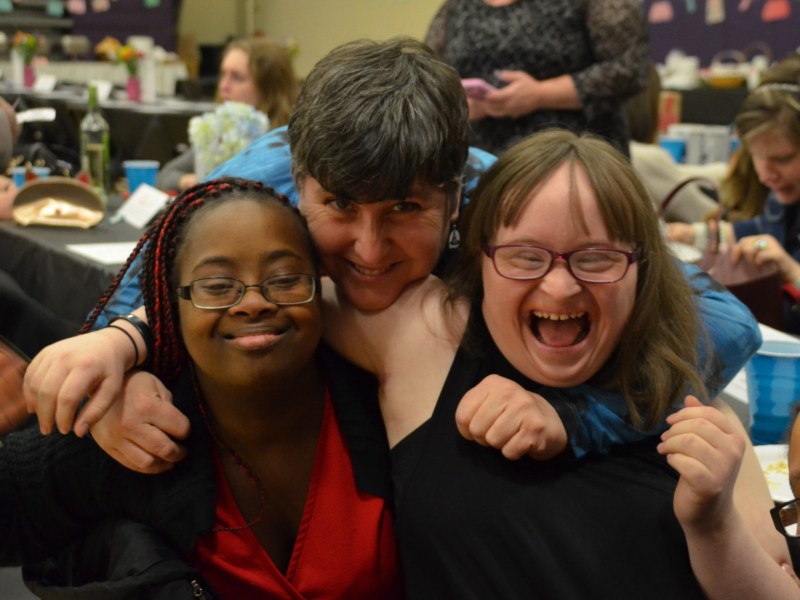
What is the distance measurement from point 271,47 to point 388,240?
3487 millimetres

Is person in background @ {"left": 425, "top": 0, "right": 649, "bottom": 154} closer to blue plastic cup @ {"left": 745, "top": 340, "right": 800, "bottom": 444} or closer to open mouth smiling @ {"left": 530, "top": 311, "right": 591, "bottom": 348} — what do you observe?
blue plastic cup @ {"left": 745, "top": 340, "right": 800, "bottom": 444}

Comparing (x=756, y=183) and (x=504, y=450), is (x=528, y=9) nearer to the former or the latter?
(x=756, y=183)

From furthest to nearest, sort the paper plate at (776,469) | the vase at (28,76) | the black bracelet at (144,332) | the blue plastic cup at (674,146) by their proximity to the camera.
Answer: the vase at (28,76), the blue plastic cup at (674,146), the paper plate at (776,469), the black bracelet at (144,332)

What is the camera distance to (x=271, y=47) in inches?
186

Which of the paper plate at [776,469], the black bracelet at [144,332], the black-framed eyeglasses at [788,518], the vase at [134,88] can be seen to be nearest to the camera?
the black-framed eyeglasses at [788,518]

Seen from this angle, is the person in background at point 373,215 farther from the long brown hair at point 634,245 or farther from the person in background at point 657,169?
the person in background at point 657,169

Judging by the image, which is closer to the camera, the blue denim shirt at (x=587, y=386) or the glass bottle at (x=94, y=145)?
the blue denim shirt at (x=587, y=386)

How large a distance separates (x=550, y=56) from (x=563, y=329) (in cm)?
167

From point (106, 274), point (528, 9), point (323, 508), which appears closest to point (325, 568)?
point (323, 508)

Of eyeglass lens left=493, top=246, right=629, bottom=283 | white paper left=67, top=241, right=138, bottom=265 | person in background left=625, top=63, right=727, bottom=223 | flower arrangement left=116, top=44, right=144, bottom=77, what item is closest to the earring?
eyeglass lens left=493, top=246, right=629, bottom=283

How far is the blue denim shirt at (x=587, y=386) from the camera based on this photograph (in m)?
1.31

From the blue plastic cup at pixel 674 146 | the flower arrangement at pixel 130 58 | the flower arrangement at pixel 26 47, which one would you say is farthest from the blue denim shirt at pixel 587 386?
the flower arrangement at pixel 26 47

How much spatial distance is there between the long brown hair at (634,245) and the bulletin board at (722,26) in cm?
641

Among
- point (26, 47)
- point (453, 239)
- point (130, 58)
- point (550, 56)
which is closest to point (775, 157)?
point (550, 56)
